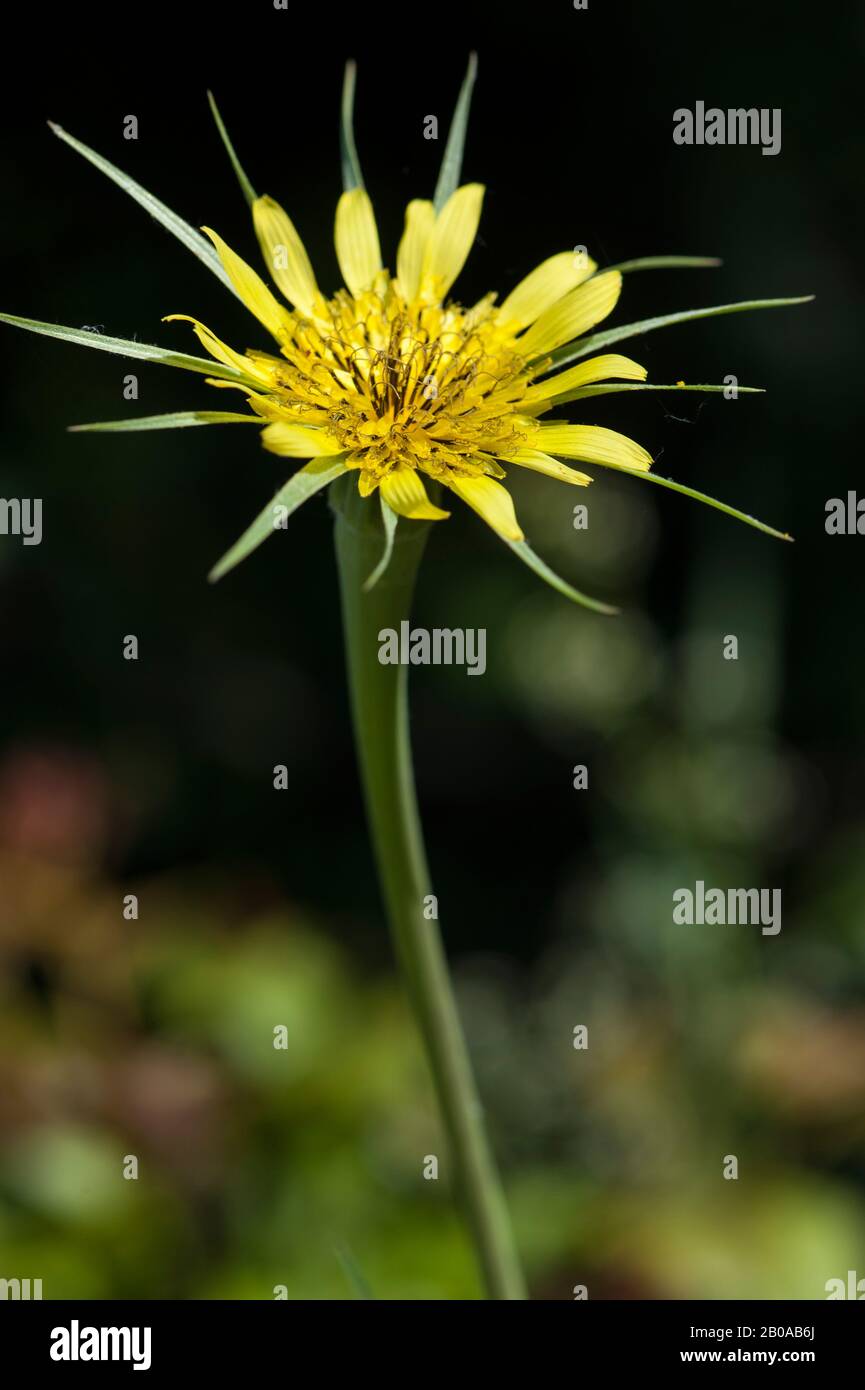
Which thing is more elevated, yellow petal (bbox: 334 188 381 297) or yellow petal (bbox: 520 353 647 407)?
yellow petal (bbox: 334 188 381 297)

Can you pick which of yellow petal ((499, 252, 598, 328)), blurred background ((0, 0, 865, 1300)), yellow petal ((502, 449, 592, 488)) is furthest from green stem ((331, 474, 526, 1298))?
blurred background ((0, 0, 865, 1300))

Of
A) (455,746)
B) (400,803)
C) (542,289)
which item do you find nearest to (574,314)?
(542,289)

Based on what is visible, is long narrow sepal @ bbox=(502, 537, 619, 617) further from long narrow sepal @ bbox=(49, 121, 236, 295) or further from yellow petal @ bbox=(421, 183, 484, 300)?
yellow petal @ bbox=(421, 183, 484, 300)

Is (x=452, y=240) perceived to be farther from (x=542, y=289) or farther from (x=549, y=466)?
(x=549, y=466)

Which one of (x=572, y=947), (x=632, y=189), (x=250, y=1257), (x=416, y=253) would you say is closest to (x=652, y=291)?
(x=632, y=189)

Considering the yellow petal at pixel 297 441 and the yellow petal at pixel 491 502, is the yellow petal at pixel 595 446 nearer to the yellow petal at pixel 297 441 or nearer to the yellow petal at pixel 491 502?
the yellow petal at pixel 491 502

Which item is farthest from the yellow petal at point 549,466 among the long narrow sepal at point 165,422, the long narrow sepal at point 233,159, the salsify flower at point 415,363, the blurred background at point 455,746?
the blurred background at point 455,746

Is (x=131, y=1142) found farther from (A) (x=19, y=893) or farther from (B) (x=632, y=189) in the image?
(B) (x=632, y=189)

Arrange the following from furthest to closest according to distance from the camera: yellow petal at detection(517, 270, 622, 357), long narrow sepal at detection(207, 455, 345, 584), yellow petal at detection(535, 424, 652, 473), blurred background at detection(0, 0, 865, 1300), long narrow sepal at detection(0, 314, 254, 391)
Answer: blurred background at detection(0, 0, 865, 1300)
yellow petal at detection(517, 270, 622, 357)
yellow petal at detection(535, 424, 652, 473)
long narrow sepal at detection(0, 314, 254, 391)
long narrow sepal at detection(207, 455, 345, 584)
